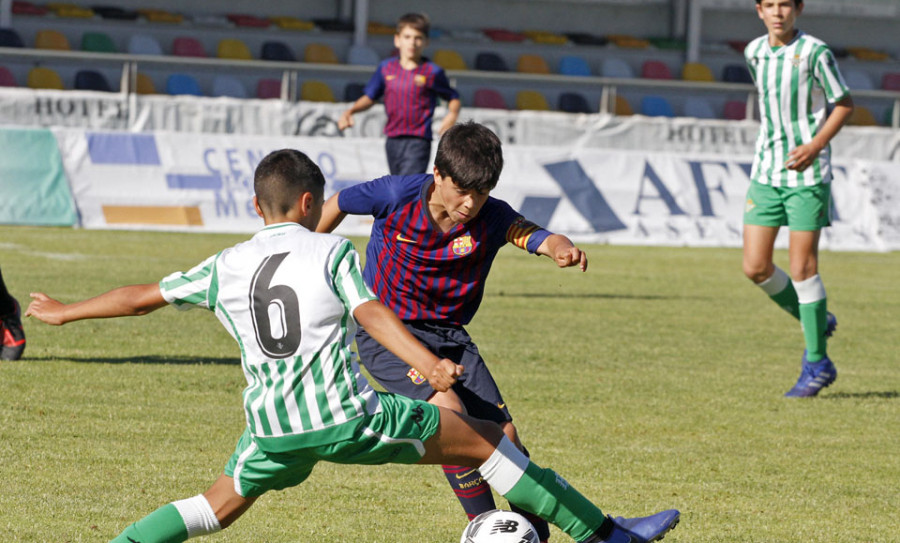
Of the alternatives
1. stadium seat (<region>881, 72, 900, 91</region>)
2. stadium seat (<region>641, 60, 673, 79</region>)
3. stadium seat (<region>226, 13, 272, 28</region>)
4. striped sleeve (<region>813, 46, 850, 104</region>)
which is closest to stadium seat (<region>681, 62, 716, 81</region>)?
stadium seat (<region>641, 60, 673, 79</region>)

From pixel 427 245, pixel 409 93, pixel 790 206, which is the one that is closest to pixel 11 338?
pixel 427 245

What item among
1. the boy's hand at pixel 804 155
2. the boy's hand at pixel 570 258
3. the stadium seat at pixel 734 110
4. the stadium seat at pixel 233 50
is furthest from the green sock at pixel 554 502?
the stadium seat at pixel 734 110

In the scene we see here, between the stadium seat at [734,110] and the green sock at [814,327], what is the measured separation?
19528mm

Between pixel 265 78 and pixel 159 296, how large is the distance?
20.1 m

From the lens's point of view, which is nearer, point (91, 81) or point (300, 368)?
point (300, 368)

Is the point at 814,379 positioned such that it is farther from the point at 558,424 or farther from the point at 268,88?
the point at 268,88

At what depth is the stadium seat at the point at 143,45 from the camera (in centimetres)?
2488

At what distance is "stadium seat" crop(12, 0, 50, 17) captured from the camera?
80.3 feet

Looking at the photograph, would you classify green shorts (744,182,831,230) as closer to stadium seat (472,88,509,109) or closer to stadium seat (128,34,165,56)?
stadium seat (472,88,509,109)

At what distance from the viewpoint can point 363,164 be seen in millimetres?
16078

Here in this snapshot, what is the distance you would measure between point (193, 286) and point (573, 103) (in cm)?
2199

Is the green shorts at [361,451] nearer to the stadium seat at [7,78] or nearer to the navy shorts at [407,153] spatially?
the navy shorts at [407,153]

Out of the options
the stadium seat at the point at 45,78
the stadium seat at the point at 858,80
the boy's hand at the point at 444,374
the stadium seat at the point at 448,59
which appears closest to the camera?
the boy's hand at the point at 444,374

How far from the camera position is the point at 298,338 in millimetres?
3342
